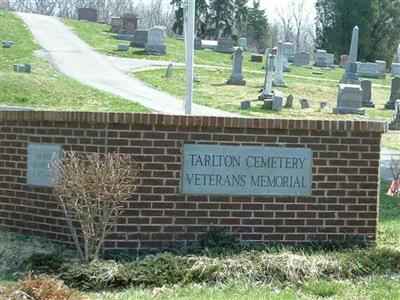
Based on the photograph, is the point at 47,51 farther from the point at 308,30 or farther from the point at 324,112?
the point at 308,30

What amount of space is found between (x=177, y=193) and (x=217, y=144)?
2.09 feet

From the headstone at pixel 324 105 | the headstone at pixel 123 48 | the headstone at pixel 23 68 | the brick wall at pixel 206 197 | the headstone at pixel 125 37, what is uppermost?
the brick wall at pixel 206 197

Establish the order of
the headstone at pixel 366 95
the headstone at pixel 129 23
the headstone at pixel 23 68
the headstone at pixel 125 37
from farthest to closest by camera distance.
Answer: the headstone at pixel 129 23 < the headstone at pixel 125 37 < the headstone at pixel 366 95 < the headstone at pixel 23 68

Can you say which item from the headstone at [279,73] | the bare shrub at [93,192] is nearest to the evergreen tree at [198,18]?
the headstone at [279,73]

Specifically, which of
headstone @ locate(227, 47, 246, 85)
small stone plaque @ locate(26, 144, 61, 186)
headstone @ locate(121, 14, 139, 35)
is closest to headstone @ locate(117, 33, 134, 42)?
headstone @ locate(121, 14, 139, 35)

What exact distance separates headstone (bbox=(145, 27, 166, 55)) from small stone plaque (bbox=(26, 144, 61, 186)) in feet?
111

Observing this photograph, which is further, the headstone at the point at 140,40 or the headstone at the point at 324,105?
the headstone at the point at 140,40

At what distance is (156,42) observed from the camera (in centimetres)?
4200

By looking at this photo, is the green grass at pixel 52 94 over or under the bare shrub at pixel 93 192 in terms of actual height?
under

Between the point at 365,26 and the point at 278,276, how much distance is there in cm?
5234

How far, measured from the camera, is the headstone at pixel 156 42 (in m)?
41.7

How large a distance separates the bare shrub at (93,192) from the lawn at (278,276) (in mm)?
407

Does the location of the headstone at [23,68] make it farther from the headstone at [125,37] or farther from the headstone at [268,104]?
A: the headstone at [125,37]

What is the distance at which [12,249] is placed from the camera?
7270 millimetres
